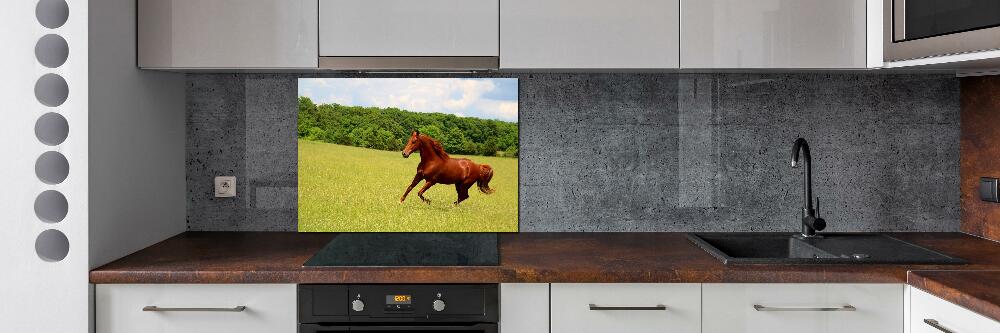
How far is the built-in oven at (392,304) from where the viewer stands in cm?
186

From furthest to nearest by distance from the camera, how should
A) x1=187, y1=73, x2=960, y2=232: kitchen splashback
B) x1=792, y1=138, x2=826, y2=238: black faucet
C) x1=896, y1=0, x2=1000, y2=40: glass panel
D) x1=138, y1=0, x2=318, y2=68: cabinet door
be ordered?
x1=187, y1=73, x2=960, y2=232: kitchen splashback → x1=792, y1=138, x2=826, y2=238: black faucet → x1=138, y1=0, x2=318, y2=68: cabinet door → x1=896, y1=0, x2=1000, y2=40: glass panel

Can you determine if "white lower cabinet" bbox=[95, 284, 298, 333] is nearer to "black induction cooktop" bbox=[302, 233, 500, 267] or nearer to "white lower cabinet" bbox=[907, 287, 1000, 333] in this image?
"black induction cooktop" bbox=[302, 233, 500, 267]

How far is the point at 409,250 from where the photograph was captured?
2141 mm

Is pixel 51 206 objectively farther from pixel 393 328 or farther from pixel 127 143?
pixel 393 328

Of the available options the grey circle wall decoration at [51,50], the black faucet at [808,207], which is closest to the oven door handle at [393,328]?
the grey circle wall decoration at [51,50]

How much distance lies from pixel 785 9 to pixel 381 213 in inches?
58.0

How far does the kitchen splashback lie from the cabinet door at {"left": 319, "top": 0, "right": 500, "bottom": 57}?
0.43m

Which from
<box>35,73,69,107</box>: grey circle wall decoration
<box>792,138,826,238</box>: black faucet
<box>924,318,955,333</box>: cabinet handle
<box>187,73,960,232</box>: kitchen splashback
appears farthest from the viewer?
<box>187,73,960,232</box>: kitchen splashback

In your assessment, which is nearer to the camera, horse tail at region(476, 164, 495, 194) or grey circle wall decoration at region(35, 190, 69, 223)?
grey circle wall decoration at region(35, 190, 69, 223)

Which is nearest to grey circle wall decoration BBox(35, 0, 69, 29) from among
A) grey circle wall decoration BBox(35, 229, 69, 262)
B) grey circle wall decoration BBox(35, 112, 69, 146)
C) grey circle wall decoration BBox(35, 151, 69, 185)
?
grey circle wall decoration BBox(35, 112, 69, 146)

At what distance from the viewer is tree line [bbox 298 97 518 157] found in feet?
8.30

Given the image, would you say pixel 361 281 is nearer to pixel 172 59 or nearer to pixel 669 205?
pixel 172 59

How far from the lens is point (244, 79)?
8.32 feet

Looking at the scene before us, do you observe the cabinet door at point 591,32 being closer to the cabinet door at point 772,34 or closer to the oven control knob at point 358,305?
the cabinet door at point 772,34
